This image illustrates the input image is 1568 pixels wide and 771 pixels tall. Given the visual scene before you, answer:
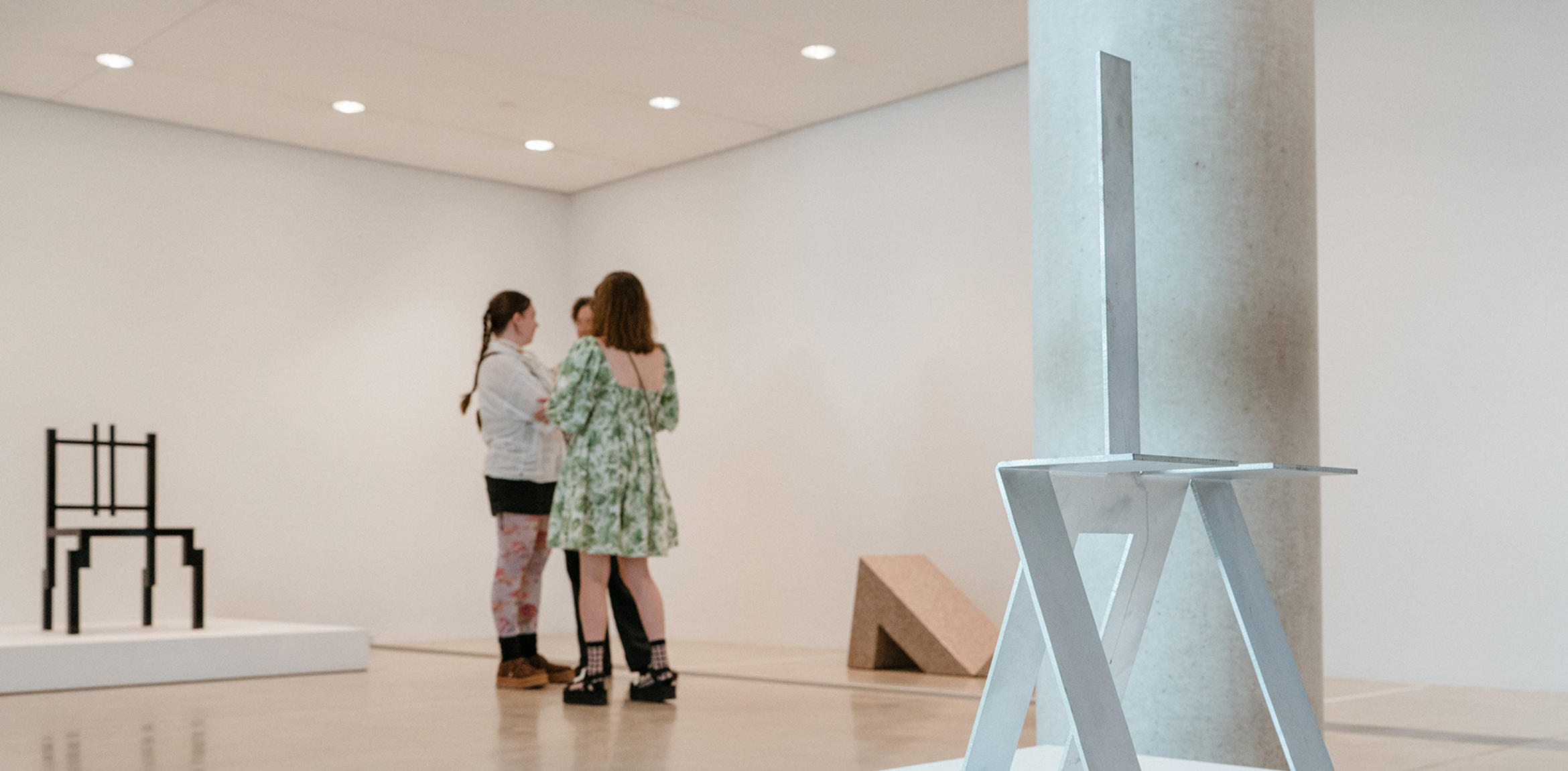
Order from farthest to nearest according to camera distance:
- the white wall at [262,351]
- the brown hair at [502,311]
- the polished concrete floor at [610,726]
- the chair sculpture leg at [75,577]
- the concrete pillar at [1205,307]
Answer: the white wall at [262,351], the chair sculpture leg at [75,577], the brown hair at [502,311], the polished concrete floor at [610,726], the concrete pillar at [1205,307]

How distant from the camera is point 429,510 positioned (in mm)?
7184

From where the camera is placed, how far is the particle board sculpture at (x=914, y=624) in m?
4.91

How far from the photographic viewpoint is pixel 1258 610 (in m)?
1.43

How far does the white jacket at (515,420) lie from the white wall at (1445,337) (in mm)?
2686

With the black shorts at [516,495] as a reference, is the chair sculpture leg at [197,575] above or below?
below

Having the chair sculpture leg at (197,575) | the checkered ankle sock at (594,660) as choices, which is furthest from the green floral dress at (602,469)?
the chair sculpture leg at (197,575)

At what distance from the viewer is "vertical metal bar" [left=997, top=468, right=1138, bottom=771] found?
1217 millimetres

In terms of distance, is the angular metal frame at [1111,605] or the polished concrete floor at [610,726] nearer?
the angular metal frame at [1111,605]

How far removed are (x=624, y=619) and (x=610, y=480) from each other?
1.97 feet

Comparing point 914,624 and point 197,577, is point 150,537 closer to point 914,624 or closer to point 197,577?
point 197,577

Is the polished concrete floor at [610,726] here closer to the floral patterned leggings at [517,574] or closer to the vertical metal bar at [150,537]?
the floral patterned leggings at [517,574]

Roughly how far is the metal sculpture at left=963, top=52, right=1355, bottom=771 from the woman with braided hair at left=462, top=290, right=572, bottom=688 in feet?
10.5

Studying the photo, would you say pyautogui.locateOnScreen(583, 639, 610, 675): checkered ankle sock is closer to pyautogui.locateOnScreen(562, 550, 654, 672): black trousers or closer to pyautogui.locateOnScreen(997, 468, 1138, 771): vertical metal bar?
pyautogui.locateOnScreen(562, 550, 654, 672): black trousers

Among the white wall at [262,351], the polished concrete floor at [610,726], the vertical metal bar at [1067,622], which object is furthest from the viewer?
the white wall at [262,351]
